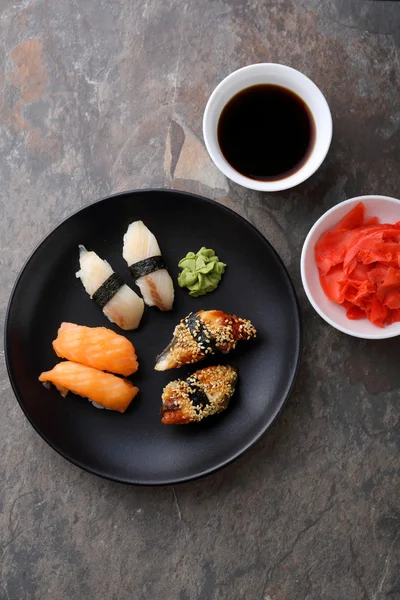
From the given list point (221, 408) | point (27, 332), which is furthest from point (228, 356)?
point (27, 332)

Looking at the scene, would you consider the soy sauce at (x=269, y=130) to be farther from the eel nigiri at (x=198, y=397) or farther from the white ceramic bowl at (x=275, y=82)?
the eel nigiri at (x=198, y=397)

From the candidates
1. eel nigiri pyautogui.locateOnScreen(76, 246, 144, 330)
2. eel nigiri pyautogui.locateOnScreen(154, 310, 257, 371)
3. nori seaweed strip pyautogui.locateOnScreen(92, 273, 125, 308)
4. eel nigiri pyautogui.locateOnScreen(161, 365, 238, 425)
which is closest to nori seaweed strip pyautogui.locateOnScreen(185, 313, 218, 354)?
eel nigiri pyautogui.locateOnScreen(154, 310, 257, 371)

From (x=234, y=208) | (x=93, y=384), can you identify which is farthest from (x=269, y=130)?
(x=93, y=384)

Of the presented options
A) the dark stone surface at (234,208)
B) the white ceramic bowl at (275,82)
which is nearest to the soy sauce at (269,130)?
the white ceramic bowl at (275,82)

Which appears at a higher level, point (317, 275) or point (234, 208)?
point (234, 208)

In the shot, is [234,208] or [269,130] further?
[234,208]

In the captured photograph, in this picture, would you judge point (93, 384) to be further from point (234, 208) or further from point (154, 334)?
point (234, 208)
